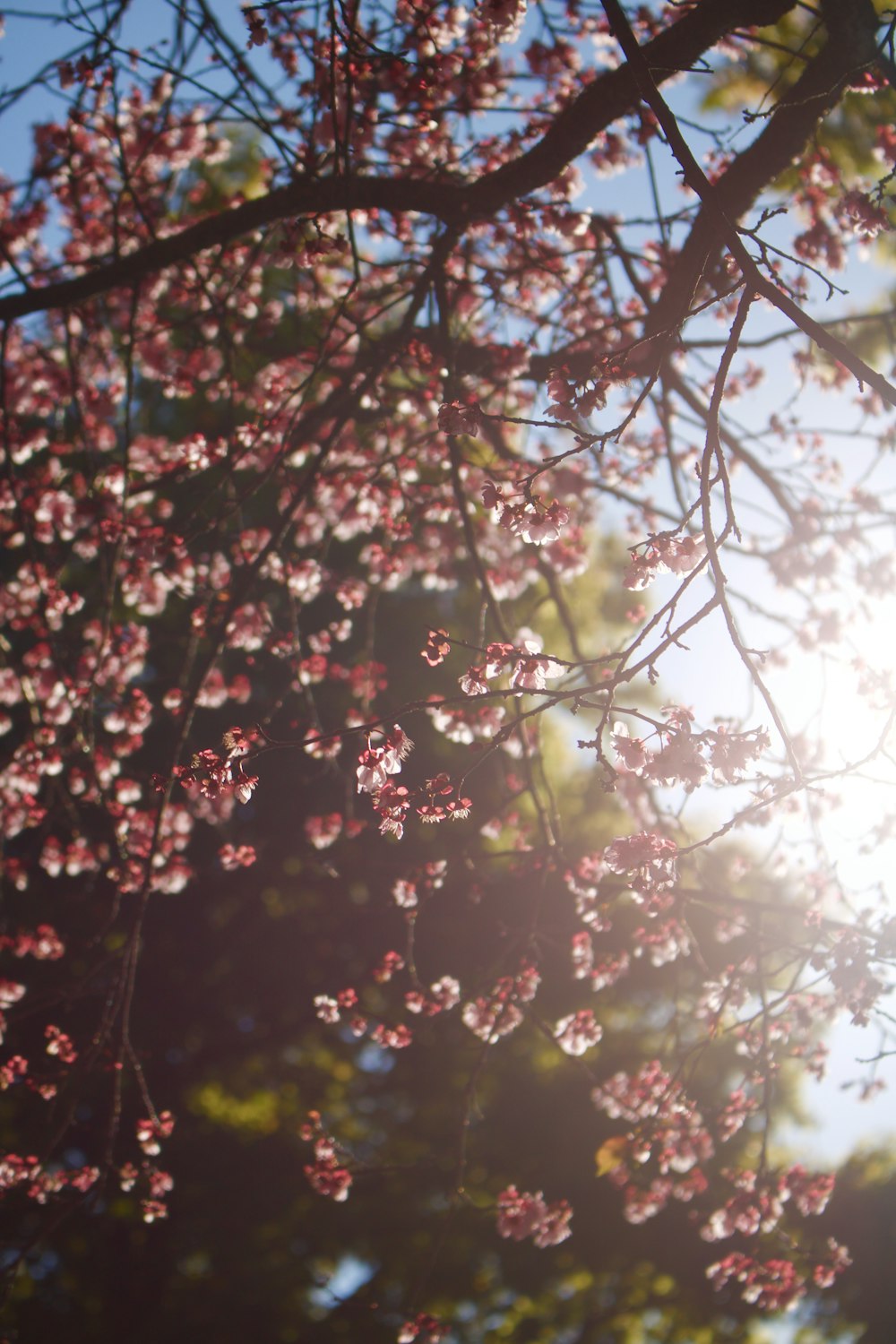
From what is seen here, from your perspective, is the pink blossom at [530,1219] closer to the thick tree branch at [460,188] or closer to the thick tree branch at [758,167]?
the thick tree branch at [758,167]

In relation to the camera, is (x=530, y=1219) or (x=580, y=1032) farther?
(x=530, y=1219)

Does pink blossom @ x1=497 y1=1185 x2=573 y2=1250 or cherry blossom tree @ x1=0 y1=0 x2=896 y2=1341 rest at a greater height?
cherry blossom tree @ x1=0 y1=0 x2=896 y2=1341

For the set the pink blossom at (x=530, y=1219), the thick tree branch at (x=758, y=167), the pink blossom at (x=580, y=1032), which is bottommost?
the pink blossom at (x=530, y=1219)

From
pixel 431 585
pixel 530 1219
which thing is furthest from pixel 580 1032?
pixel 431 585

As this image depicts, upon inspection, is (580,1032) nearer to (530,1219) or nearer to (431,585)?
(530,1219)

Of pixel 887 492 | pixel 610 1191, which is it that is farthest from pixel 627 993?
pixel 887 492

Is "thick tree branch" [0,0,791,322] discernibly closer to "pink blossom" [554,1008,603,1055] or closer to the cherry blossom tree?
the cherry blossom tree

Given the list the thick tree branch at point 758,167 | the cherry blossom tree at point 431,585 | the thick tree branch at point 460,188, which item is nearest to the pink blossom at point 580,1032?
the cherry blossom tree at point 431,585

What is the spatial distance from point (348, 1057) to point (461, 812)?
835 cm

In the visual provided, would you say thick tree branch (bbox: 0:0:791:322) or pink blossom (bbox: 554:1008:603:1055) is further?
pink blossom (bbox: 554:1008:603:1055)

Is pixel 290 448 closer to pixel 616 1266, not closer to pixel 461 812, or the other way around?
pixel 461 812

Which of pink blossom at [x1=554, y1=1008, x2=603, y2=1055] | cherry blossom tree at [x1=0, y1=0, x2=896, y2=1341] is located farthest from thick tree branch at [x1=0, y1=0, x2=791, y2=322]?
pink blossom at [x1=554, y1=1008, x2=603, y2=1055]

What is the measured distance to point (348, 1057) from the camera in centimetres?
950

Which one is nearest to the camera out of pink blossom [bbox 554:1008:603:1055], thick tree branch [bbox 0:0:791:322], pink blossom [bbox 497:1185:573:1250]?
thick tree branch [bbox 0:0:791:322]
